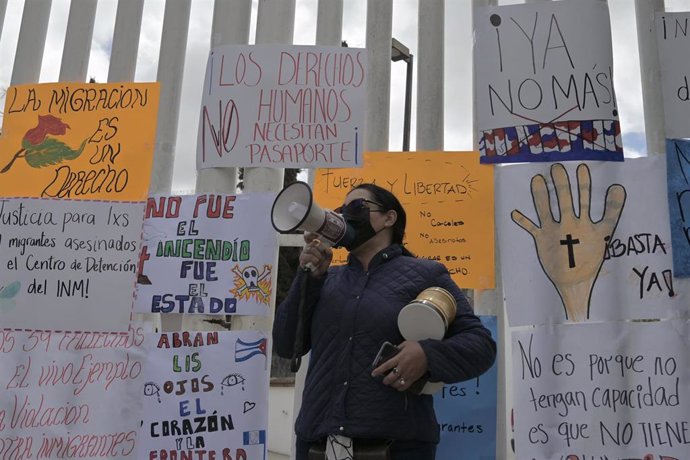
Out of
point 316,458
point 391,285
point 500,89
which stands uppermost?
point 500,89

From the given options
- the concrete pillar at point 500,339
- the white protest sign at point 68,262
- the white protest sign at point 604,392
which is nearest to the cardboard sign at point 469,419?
the concrete pillar at point 500,339

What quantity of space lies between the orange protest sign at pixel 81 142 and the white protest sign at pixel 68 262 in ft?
0.25

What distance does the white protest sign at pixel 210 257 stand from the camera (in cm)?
296

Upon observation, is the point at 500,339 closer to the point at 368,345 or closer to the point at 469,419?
the point at 469,419

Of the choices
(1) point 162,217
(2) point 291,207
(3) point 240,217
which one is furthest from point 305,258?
(1) point 162,217

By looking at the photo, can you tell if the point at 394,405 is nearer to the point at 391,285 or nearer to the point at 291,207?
the point at 391,285

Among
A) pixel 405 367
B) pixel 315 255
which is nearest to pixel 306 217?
pixel 315 255

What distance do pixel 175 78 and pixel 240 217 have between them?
2.92 ft

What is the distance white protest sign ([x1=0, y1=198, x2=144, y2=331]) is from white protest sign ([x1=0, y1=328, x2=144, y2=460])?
0.26 feet

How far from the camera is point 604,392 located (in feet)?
8.61

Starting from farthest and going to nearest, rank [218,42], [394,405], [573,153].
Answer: [218,42] → [573,153] → [394,405]

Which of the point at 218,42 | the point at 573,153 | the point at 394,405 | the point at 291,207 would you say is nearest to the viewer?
the point at 394,405

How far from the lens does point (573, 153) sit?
2793 mm

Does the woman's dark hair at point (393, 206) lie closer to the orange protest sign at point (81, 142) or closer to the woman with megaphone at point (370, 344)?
the woman with megaphone at point (370, 344)
